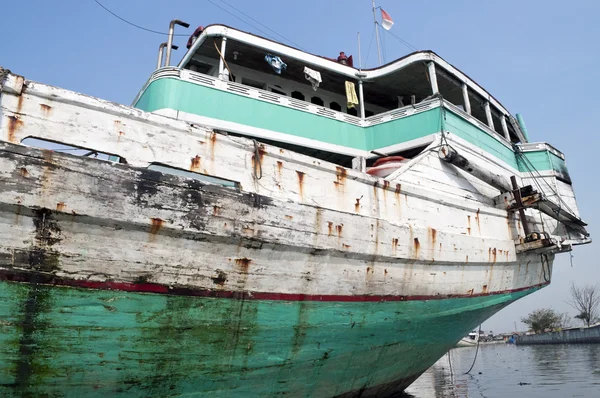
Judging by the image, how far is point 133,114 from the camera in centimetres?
344

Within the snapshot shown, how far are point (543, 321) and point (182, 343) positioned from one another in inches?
2720

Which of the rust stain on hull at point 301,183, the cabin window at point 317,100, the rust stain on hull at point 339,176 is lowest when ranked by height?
the rust stain on hull at point 301,183

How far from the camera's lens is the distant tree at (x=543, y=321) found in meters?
57.4

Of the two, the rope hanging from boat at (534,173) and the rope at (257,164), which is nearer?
the rope at (257,164)

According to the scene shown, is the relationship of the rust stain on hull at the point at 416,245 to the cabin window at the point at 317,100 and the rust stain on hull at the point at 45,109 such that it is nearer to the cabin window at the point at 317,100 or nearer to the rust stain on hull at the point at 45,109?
the rust stain on hull at the point at 45,109

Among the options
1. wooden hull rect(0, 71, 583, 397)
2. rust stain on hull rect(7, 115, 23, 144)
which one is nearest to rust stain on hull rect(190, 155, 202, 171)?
wooden hull rect(0, 71, 583, 397)

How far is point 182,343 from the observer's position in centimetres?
333

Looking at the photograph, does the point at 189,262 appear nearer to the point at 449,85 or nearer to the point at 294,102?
the point at 294,102

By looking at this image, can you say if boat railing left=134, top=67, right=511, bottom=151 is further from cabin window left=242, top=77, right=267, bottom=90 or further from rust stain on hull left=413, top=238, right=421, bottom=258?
rust stain on hull left=413, top=238, right=421, bottom=258

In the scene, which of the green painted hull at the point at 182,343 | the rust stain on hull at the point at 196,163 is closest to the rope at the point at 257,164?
the rust stain on hull at the point at 196,163

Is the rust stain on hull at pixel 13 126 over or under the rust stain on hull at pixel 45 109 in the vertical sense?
under

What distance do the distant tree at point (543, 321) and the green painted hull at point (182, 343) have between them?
66279mm

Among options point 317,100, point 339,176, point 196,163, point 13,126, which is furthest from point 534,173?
point 13,126

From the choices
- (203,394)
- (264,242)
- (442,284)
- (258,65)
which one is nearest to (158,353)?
(203,394)
